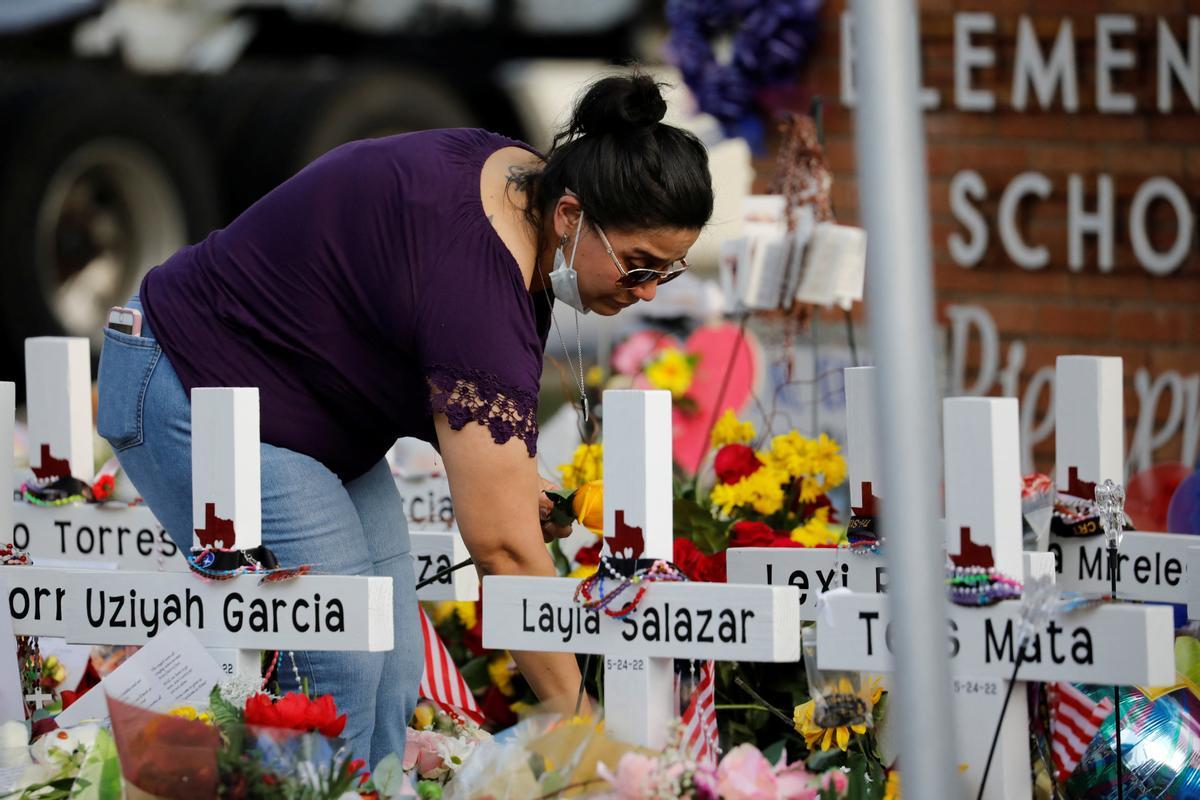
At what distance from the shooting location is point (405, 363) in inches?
91.0

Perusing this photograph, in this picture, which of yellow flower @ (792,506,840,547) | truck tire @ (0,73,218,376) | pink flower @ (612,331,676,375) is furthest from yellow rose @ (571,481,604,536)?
truck tire @ (0,73,218,376)

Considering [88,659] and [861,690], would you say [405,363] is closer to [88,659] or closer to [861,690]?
[861,690]

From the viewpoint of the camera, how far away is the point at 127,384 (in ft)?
7.84

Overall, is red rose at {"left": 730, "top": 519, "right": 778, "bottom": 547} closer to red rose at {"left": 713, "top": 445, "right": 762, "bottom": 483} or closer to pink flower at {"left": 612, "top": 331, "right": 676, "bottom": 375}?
red rose at {"left": 713, "top": 445, "right": 762, "bottom": 483}

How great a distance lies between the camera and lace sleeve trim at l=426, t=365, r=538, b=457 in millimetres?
2123

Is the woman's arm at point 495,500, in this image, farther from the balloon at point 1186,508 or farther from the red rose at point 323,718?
Result: the balloon at point 1186,508

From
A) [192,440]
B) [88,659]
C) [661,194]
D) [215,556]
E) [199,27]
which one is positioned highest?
[199,27]

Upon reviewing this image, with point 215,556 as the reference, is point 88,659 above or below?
below

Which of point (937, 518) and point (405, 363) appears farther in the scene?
point (405, 363)

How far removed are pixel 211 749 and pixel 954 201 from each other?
2.95 meters

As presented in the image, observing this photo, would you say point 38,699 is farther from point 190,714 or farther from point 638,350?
point 638,350

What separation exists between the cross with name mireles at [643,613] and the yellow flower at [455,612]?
898 millimetres

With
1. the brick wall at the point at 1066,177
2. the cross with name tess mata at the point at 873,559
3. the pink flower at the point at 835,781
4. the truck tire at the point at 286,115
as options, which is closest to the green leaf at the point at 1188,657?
the cross with name tess mata at the point at 873,559

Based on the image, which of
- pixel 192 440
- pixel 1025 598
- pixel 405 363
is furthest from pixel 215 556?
pixel 1025 598
